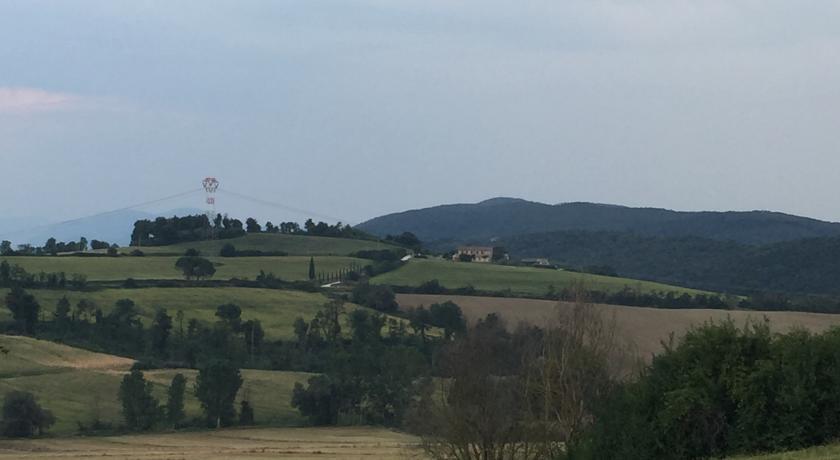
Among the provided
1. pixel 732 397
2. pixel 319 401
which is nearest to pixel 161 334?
pixel 319 401

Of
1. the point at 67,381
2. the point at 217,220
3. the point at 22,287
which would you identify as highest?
the point at 217,220

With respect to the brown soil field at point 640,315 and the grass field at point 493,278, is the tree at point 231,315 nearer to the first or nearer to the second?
the brown soil field at point 640,315

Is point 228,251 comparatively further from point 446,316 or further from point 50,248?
point 446,316

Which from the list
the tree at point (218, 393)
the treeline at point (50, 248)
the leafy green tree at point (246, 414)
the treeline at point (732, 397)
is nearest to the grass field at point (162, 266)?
the treeline at point (50, 248)

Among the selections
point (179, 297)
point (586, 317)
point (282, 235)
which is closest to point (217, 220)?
point (282, 235)

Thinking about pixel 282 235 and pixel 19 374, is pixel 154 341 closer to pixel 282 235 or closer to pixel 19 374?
pixel 19 374

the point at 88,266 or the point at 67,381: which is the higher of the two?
the point at 88,266
